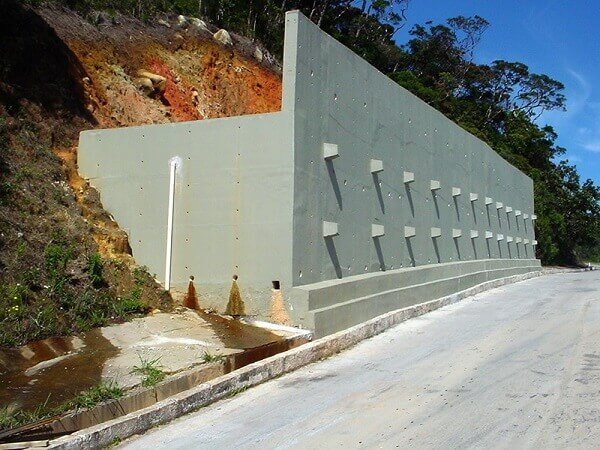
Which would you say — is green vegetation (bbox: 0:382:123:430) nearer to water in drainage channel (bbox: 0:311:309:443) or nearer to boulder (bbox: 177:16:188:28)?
water in drainage channel (bbox: 0:311:309:443)

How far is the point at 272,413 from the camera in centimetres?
618

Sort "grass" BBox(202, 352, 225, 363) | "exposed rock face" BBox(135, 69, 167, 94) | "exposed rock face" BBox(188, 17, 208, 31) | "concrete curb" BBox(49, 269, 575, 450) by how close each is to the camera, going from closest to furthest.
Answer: "concrete curb" BBox(49, 269, 575, 450) < "grass" BBox(202, 352, 225, 363) < "exposed rock face" BBox(135, 69, 167, 94) < "exposed rock face" BBox(188, 17, 208, 31)

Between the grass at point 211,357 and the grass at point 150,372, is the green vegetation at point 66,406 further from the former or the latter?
the grass at point 211,357

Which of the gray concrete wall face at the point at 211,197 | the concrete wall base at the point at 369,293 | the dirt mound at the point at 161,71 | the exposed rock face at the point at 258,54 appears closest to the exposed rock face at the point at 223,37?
the dirt mound at the point at 161,71

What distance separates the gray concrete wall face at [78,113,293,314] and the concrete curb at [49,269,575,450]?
119cm

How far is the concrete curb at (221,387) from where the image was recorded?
5.21 m

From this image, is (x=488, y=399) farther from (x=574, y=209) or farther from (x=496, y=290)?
(x=574, y=209)

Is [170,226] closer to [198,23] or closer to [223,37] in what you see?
[198,23]

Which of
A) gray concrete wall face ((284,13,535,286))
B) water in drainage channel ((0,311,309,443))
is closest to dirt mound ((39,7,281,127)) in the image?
gray concrete wall face ((284,13,535,286))

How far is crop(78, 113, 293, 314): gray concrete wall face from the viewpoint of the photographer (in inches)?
366

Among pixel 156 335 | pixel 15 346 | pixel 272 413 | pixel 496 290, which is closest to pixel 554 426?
pixel 272 413

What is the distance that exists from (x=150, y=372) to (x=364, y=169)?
6.25m

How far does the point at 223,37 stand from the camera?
21922 mm

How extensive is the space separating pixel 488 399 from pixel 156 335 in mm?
4019
